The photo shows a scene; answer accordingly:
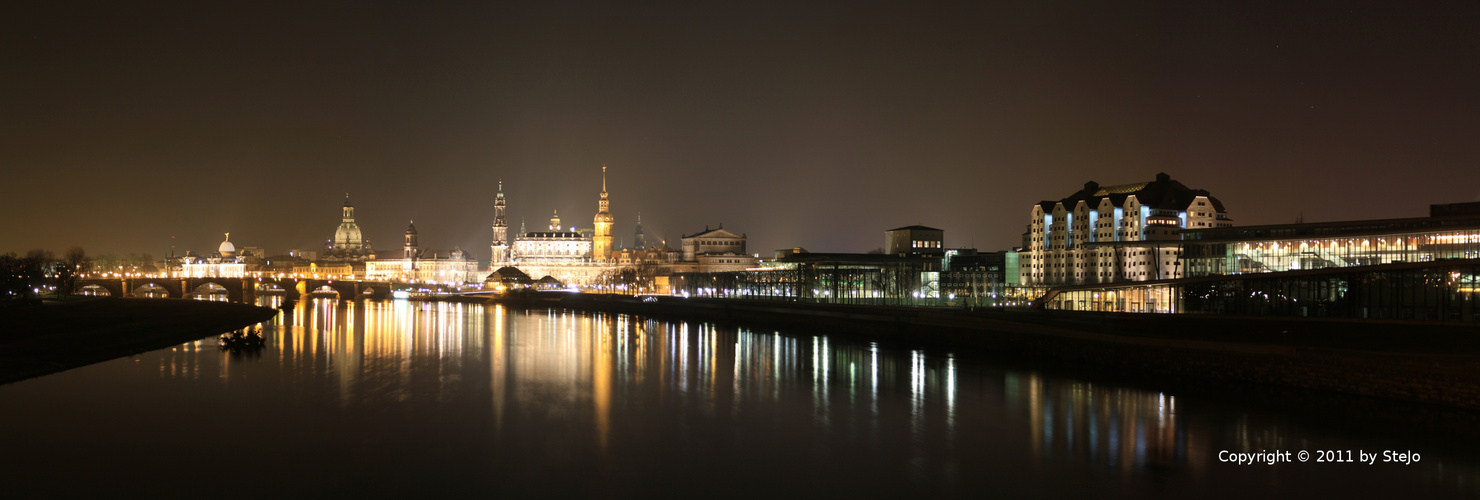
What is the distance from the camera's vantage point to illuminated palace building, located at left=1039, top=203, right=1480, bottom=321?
99.0 ft

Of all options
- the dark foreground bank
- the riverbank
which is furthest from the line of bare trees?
the riverbank

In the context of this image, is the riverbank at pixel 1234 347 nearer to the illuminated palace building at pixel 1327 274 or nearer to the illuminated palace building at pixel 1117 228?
the illuminated palace building at pixel 1327 274

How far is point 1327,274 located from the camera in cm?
3306

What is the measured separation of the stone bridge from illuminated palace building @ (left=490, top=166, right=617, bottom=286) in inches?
1644

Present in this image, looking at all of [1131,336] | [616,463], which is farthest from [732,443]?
[1131,336]

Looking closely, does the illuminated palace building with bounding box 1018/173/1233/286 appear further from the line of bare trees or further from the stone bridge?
the stone bridge

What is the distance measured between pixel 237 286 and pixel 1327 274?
101161 millimetres

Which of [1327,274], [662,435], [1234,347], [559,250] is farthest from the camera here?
[559,250]

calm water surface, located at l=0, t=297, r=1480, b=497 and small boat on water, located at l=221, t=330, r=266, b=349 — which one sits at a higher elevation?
small boat on water, located at l=221, t=330, r=266, b=349

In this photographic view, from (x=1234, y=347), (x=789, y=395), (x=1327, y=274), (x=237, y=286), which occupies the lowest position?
(x=789, y=395)

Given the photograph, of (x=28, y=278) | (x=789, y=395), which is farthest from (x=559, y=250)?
(x=789, y=395)

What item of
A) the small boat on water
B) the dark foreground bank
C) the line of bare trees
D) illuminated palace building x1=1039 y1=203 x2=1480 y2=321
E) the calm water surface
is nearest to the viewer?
the calm water surface

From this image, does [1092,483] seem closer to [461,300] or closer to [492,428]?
[492,428]

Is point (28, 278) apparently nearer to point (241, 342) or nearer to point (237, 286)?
point (241, 342)
